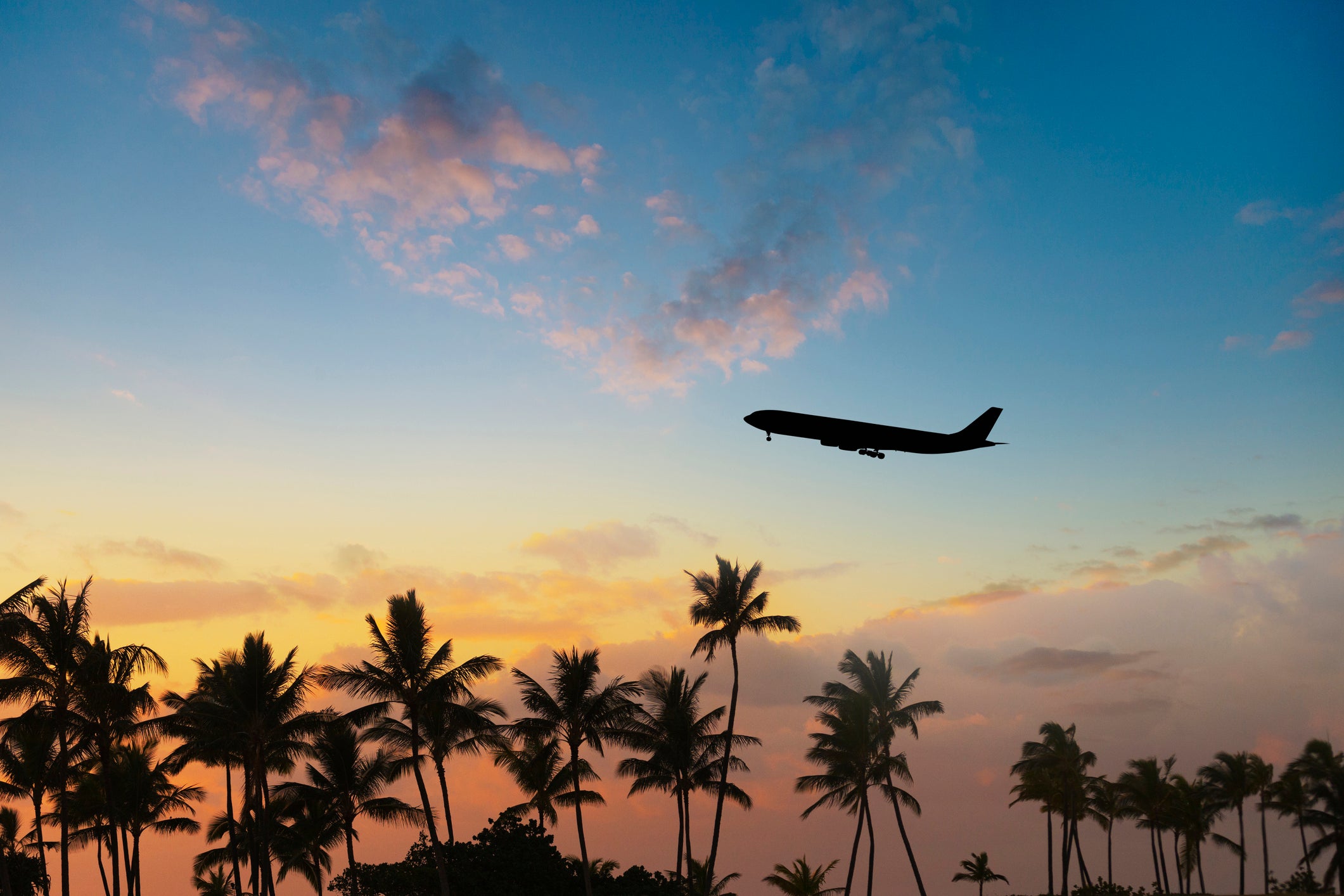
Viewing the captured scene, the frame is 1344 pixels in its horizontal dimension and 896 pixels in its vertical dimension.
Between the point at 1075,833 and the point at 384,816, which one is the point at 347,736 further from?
the point at 1075,833

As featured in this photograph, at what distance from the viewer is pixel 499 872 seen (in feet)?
127

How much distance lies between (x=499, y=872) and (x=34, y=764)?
915 inches

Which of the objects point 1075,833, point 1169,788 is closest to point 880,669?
point 1075,833

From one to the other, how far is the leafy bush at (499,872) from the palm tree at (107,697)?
12520mm

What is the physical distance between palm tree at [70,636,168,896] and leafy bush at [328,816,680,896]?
41.1ft

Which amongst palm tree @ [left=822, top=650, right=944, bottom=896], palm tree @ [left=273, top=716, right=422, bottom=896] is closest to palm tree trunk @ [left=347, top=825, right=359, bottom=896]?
palm tree @ [left=273, top=716, right=422, bottom=896]

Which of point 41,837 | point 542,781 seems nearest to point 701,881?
point 542,781

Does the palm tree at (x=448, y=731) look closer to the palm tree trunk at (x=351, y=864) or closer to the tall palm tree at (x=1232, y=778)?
the palm tree trunk at (x=351, y=864)

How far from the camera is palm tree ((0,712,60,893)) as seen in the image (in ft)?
118

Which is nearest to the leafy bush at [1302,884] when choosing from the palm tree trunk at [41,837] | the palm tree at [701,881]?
the palm tree at [701,881]

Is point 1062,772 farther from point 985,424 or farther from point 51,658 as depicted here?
point 51,658

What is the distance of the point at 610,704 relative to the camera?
133 feet

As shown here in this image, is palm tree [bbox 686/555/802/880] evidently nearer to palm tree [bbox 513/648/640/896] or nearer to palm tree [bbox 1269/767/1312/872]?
palm tree [bbox 513/648/640/896]

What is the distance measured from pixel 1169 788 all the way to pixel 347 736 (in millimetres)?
65352
